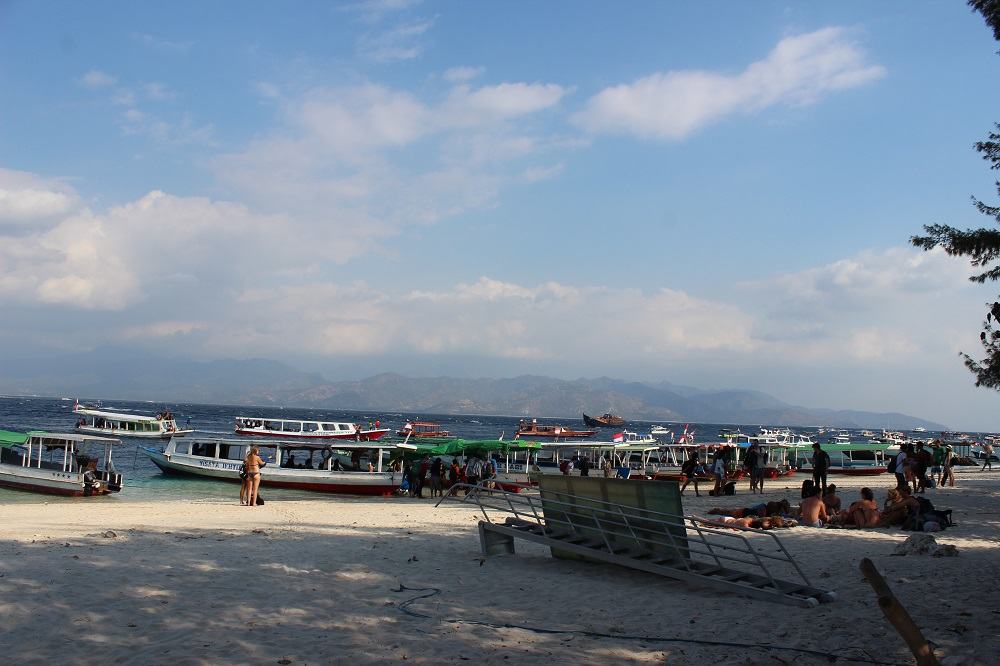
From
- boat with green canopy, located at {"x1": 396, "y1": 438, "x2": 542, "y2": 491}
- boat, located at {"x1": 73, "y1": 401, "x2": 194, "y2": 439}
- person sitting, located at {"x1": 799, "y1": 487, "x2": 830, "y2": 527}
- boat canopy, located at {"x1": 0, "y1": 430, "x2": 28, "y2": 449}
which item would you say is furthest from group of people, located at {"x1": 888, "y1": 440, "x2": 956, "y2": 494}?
boat, located at {"x1": 73, "y1": 401, "x2": 194, "y2": 439}

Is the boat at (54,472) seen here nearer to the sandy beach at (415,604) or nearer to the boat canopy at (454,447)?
the boat canopy at (454,447)

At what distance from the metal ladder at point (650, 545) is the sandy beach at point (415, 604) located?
0.26 meters

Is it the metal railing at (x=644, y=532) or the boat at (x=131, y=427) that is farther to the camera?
the boat at (x=131, y=427)

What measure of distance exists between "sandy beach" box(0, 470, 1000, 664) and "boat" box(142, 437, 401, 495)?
1520cm

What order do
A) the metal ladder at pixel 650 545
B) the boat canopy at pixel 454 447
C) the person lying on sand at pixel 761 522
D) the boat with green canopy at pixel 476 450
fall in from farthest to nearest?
the boat canopy at pixel 454 447
the boat with green canopy at pixel 476 450
the person lying on sand at pixel 761 522
the metal ladder at pixel 650 545

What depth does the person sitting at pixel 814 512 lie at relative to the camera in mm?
16959

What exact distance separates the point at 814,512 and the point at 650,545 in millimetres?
7484

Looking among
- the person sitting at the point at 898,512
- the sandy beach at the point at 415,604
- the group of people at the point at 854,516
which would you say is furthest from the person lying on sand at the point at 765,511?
the sandy beach at the point at 415,604

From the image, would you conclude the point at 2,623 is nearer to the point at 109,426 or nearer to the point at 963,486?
the point at 963,486

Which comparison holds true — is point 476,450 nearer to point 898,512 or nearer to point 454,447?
point 454,447

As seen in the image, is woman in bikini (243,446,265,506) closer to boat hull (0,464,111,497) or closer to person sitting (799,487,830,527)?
boat hull (0,464,111,497)

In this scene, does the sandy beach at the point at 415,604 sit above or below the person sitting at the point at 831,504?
below

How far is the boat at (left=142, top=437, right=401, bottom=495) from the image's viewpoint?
3072 cm

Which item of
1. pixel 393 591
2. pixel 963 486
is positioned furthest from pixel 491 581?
pixel 963 486
